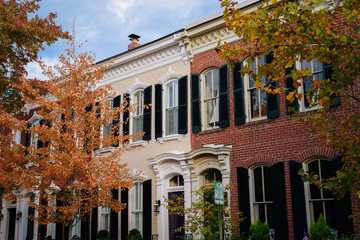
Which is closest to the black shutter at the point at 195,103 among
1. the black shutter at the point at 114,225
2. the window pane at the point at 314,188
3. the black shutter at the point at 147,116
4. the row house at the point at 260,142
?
the row house at the point at 260,142

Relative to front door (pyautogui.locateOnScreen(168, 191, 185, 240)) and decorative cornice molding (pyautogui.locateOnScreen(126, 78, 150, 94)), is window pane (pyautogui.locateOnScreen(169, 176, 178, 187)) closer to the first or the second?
front door (pyautogui.locateOnScreen(168, 191, 185, 240))

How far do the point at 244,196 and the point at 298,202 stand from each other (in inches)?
74.5

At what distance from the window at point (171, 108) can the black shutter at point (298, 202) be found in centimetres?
545

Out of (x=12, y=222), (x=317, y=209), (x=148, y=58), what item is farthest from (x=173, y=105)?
(x=12, y=222)

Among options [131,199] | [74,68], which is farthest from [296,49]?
[131,199]

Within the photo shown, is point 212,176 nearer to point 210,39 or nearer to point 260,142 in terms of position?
point 260,142

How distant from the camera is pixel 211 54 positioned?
624 inches

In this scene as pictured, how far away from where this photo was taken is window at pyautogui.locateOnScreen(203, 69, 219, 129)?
15445mm

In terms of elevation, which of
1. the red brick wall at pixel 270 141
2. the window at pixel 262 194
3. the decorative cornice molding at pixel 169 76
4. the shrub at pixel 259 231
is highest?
the decorative cornice molding at pixel 169 76

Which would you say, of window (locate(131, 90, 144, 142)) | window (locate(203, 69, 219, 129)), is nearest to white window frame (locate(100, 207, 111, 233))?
window (locate(131, 90, 144, 142))

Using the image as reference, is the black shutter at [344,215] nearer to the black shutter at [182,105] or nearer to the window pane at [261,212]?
the window pane at [261,212]

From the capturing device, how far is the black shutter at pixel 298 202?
12.3 m

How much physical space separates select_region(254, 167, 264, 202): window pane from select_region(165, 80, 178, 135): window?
4033mm

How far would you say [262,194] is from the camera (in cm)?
1352
